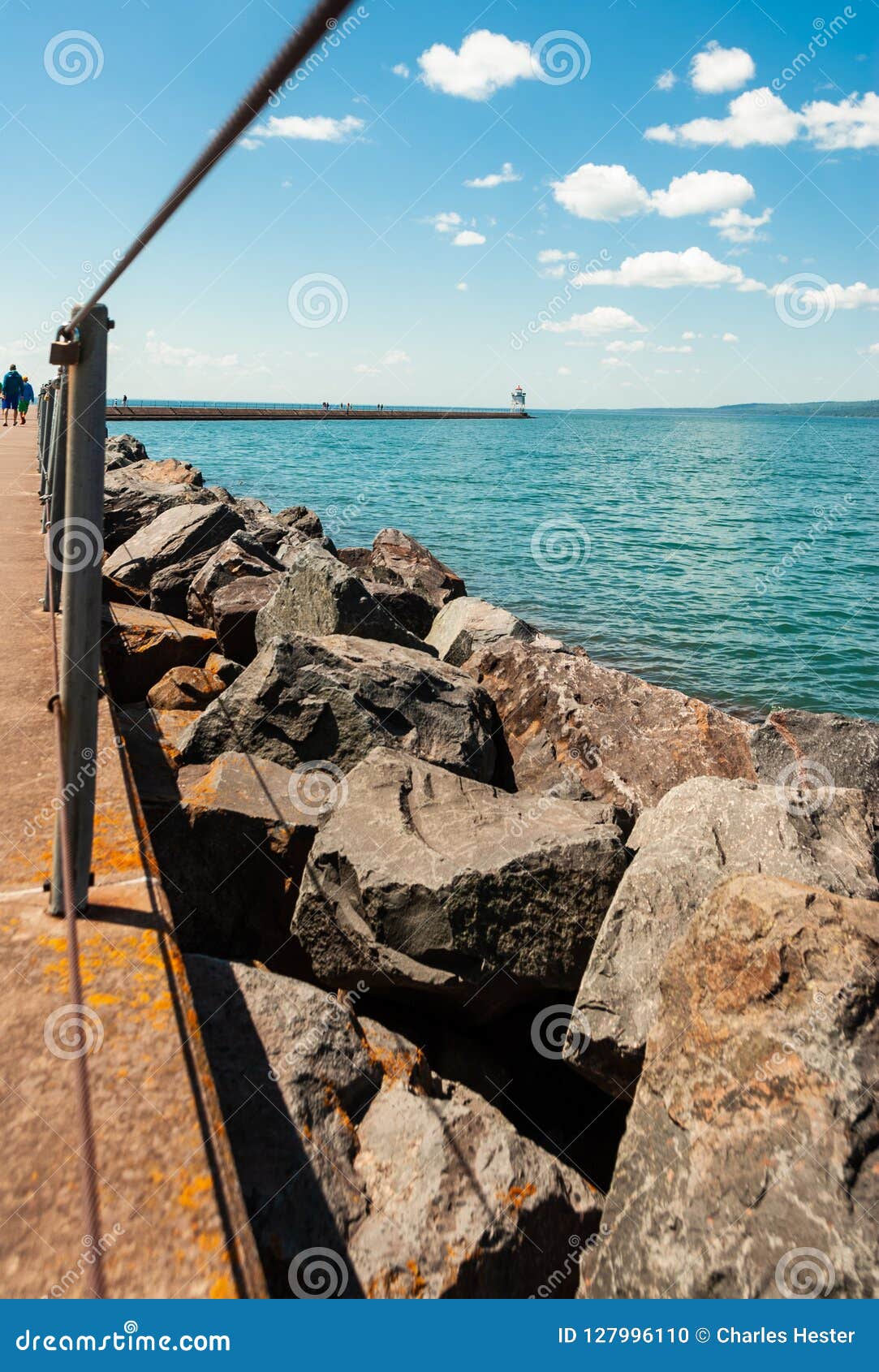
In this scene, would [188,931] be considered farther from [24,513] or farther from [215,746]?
[24,513]

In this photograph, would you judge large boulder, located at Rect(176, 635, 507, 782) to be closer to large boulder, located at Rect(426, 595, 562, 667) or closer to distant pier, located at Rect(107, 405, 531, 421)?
large boulder, located at Rect(426, 595, 562, 667)

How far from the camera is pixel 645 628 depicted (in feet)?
47.6

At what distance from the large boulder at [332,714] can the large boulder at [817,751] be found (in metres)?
2.02

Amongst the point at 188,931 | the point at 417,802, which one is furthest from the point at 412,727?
the point at 188,931

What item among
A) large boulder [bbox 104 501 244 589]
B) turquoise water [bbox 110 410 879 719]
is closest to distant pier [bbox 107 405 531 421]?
turquoise water [bbox 110 410 879 719]

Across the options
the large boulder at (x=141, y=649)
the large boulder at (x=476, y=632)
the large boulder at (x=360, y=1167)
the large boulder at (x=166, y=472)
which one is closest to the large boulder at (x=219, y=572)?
the large boulder at (x=141, y=649)

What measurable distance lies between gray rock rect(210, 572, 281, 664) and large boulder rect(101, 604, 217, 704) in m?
0.41

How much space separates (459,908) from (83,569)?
2166 mm

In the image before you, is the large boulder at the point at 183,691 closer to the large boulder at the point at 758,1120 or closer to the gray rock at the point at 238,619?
the gray rock at the point at 238,619

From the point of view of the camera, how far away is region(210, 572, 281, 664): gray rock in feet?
24.8

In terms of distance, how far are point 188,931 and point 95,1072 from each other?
6.21ft

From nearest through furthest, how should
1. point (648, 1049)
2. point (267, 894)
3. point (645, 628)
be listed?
point (648, 1049), point (267, 894), point (645, 628)

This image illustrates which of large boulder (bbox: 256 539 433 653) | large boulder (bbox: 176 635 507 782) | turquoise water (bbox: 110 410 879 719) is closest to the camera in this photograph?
large boulder (bbox: 176 635 507 782)

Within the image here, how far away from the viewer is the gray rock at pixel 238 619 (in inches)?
297
